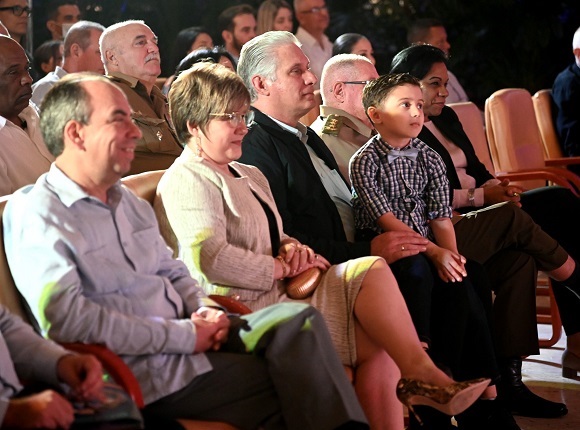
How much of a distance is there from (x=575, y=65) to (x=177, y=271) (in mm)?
4200

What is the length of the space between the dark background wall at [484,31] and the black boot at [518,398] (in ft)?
15.0

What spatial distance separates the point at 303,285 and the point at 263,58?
90 centimetres

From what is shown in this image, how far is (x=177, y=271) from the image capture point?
243 cm

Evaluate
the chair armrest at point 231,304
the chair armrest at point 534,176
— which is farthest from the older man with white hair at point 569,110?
the chair armrest at point 231,304

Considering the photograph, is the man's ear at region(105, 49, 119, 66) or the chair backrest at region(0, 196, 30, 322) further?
the man's ear at region(105, 49, 119, 66)

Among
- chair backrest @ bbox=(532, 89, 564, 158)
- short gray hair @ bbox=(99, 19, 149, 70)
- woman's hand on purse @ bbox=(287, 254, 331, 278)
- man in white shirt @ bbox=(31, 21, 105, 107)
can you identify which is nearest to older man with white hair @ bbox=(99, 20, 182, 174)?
short gray hair @ bbox=(99, 19, 149, 70)

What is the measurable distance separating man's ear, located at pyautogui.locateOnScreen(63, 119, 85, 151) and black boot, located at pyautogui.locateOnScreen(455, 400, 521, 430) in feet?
5.24

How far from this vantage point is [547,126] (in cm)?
586

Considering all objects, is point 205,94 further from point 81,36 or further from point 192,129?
point 81,36

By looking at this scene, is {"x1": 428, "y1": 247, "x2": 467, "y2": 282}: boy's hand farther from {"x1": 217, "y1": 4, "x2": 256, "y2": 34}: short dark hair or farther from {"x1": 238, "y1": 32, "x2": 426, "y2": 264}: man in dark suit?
{"x1": 217, "y1": 4, "x2": 256, "y2": 34}: short dark hair

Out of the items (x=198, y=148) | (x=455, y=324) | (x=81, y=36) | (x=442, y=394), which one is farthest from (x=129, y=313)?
(x=81, y=36)

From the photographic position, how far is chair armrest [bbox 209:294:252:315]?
2.47 m

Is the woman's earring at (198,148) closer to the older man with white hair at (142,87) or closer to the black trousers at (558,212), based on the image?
the older man with white hair at (142,87)

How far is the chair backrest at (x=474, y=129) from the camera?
4570mm
